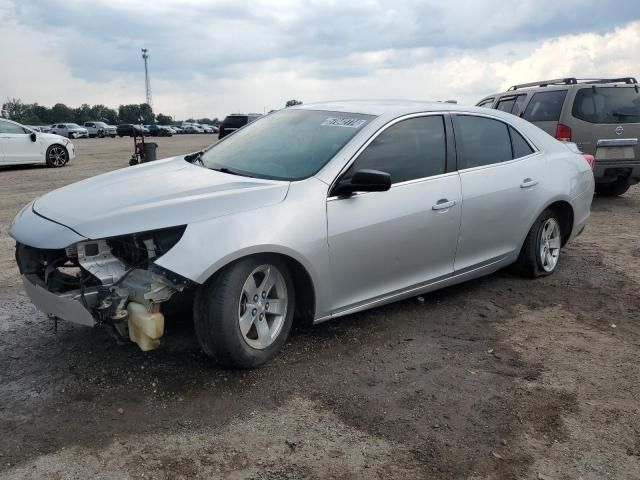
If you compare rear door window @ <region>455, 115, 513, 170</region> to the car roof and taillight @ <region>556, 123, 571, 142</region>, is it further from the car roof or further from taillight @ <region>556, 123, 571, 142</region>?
taillight @ <region>556, 123, 571, 142</region>

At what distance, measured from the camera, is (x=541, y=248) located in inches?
219

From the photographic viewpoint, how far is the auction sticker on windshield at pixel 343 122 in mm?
4332

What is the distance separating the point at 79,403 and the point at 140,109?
101 metres

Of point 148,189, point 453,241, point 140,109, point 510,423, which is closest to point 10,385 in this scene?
point 148,189

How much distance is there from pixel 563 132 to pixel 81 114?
99.4 m

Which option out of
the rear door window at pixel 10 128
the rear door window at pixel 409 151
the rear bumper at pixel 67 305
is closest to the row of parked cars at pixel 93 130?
the rear door window at pixel 10 128

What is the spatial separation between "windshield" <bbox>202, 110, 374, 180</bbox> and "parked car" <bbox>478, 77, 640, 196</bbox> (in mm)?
5938

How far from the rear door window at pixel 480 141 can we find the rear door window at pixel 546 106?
480 centimetres

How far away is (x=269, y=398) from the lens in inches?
134

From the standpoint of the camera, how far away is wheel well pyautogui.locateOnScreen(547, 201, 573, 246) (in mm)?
5617

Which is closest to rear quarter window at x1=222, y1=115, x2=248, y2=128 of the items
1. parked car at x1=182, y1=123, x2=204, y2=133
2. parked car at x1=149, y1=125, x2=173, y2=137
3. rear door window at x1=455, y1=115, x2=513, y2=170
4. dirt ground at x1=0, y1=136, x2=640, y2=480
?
rear door window at x1=455, y1=115, x2=513, y2=170

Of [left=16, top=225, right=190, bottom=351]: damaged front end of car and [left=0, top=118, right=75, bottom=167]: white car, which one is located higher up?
[left=0, top=118, right=75, bottom=167]: white car

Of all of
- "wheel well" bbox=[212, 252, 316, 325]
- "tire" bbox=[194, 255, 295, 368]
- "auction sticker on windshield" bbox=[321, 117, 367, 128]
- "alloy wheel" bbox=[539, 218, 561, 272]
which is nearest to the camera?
"tire" bbox=[194, 255, 295, 368]

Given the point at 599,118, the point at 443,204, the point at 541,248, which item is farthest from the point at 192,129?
the point at 443,204
